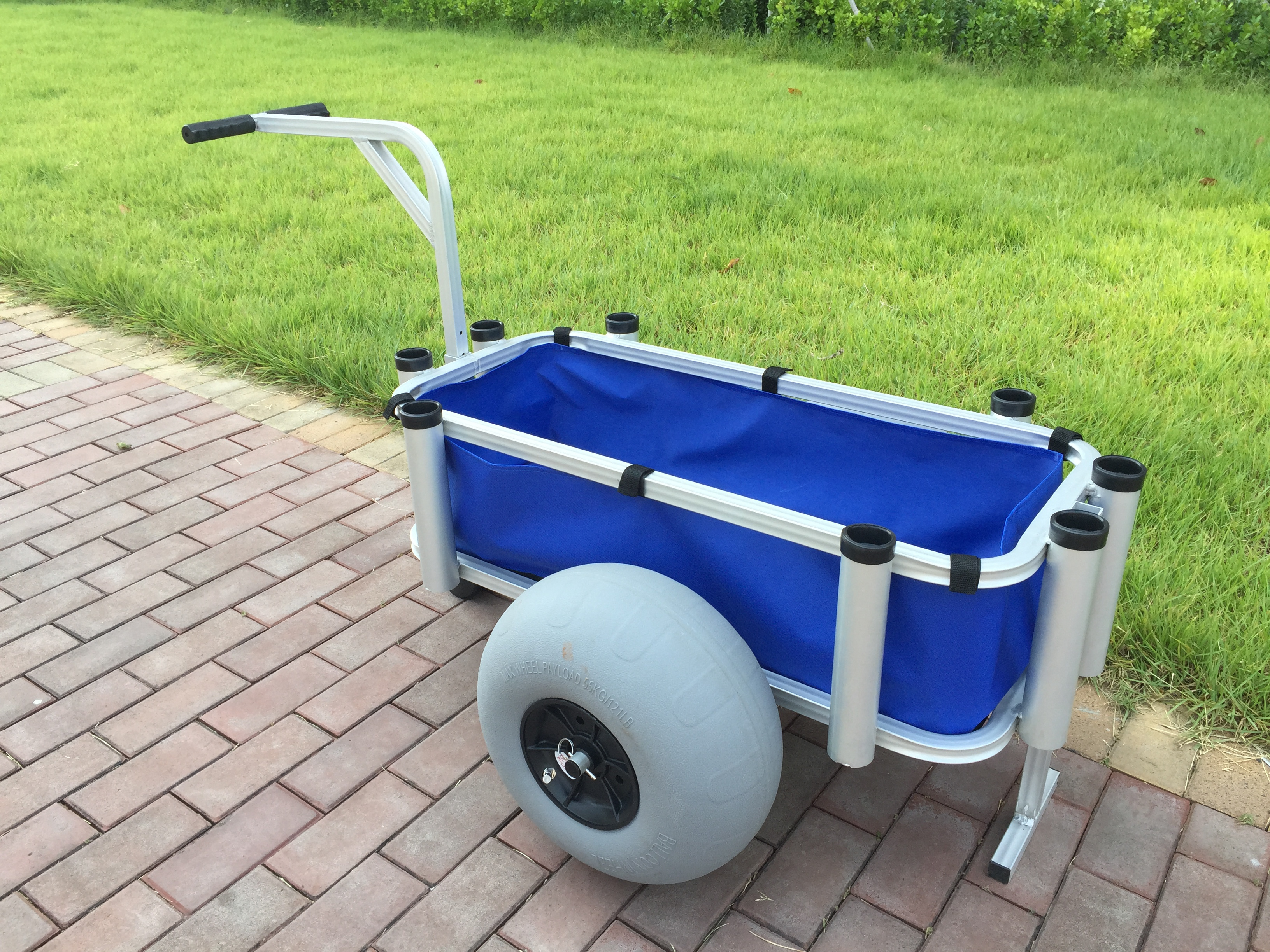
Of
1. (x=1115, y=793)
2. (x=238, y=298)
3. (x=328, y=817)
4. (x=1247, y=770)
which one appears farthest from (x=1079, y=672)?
(x=238, y=298)

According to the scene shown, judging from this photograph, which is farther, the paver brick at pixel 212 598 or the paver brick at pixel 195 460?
the paver brick at pixel 195 460

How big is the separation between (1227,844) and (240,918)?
6.66 feet

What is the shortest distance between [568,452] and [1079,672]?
1108 mm

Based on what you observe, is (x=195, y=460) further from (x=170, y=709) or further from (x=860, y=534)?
(x=860, y=534)

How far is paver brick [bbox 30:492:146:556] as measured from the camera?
10.8ft

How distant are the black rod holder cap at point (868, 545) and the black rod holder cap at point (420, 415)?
1.00 m

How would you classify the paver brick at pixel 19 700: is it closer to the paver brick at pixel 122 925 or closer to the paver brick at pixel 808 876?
the paver brick at pixel 122 925

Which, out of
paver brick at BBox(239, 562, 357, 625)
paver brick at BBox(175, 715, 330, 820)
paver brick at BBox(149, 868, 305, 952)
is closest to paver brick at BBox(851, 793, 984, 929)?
paver brick at BBox(149, 868, 305, 952)

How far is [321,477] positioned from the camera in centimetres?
369

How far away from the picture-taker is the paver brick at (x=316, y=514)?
11.1 ft

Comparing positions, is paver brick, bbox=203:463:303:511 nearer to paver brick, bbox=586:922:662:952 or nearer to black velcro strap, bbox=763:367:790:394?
black velcro strap, bbox=763:367:790:394

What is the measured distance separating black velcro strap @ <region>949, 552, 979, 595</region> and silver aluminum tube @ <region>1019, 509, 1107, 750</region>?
159 millimetres

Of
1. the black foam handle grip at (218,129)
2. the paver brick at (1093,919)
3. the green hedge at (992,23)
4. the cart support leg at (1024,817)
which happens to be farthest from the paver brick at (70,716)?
the green hedge at (992,23)

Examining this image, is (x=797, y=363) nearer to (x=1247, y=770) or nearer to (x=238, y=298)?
(x=1247, y=770)
